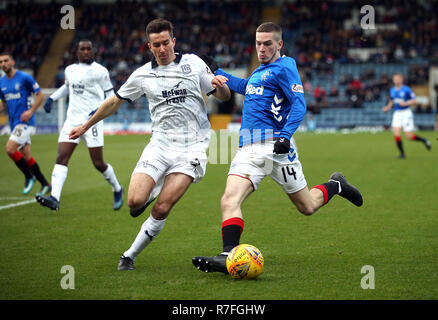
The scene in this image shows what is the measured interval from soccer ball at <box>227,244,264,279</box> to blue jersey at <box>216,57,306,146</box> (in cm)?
123

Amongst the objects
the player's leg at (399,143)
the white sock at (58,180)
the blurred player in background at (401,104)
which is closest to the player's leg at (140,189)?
the white sock at (58,180)

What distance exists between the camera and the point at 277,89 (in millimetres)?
6410

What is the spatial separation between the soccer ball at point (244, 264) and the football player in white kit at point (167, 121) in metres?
0.88

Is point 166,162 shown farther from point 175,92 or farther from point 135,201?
point 175,92

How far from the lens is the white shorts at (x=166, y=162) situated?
6.24m

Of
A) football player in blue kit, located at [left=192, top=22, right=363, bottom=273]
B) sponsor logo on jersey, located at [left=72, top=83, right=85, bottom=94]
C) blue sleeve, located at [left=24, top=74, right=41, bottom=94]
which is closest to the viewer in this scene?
football player in blue kit, located at [left=192, top=22, right=363, bottom=273]

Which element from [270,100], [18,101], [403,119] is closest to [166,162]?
[270,100]

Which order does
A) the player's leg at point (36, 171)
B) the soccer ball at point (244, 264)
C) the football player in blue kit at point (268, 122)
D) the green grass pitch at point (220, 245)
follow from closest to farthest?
the green grass pitch at point (220, 245) < the soccer ball at point (244, 264) < the football player in blue kit at point (268, 122) < the player's leg at point (36, 171)

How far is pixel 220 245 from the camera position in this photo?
7324 millimetres

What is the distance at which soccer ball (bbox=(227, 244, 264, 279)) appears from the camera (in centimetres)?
562

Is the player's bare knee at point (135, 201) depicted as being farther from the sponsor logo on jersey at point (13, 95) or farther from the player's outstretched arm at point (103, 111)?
the sponsor logo on jersey at point (13, 95)

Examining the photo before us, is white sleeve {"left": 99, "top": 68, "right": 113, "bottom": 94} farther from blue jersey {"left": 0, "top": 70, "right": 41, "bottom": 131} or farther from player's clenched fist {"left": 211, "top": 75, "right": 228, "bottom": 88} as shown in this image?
player's clenched fist {"left": 211, "top": 75, "right": 228, "bottom": 88}

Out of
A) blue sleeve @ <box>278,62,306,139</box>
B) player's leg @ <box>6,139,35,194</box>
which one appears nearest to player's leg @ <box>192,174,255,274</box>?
blue sleeve @ <box>278,62,306,139</box>

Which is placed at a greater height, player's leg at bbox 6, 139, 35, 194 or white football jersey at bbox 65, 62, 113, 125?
white football jersey at bbox 65, 62, 113, 125
